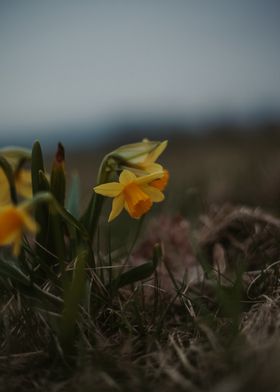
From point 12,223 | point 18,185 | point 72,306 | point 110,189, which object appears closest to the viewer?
point 12,223

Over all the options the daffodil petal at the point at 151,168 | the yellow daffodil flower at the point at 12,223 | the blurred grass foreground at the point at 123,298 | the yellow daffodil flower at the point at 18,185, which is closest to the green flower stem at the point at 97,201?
the blurred grass foreground at the point at 123,298

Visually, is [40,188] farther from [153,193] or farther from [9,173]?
[153,193]

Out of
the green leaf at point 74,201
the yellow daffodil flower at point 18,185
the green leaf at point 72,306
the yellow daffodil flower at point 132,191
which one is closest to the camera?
the green leaf at point 72,306

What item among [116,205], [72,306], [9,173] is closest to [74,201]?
[9,173]

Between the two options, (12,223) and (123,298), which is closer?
(12,223)

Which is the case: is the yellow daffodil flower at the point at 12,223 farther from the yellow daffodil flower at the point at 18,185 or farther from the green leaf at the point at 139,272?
the yellow daffodil flower at the point at 18,185

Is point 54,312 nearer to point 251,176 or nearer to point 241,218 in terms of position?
point 241,218

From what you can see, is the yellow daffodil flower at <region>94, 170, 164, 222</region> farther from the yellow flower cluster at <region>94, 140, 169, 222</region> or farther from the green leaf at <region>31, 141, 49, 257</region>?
the green leaf at <region>31, 141, 49, 257</region>
